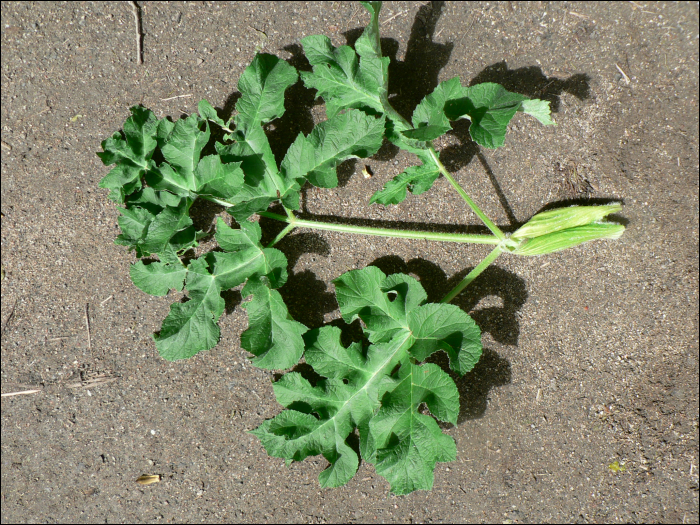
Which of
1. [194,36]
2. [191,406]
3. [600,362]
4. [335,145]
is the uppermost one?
[194,36]

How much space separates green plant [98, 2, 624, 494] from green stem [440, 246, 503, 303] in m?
0.13

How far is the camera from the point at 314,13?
111 inches

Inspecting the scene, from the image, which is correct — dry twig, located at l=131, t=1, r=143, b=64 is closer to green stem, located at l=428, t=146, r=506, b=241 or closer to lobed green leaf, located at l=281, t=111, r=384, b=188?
lobed green leaf, located at l=281, t=111, r=384, b=188

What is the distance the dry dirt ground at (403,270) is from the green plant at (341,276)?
377 millimetres

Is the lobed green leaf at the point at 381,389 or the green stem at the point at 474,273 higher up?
the green stem at the point at 474,273

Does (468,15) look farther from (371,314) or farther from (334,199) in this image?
(371,314)

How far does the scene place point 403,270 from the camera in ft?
9.30

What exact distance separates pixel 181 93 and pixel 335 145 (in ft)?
4.04

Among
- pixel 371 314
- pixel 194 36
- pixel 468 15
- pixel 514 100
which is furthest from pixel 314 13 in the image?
pixel 371 314

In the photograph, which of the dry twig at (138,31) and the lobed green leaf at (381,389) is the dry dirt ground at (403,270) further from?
the lobed green leaf at (381,389)

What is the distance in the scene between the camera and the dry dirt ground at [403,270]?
276 cm

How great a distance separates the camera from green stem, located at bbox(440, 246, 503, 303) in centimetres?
260

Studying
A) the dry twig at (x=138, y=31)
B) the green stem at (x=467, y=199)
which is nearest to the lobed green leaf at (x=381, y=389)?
the green stem at (x=467, y=199)

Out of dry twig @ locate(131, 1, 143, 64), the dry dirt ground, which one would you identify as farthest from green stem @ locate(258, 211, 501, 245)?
dry twig @ locate(131, 1, 143, 64)
